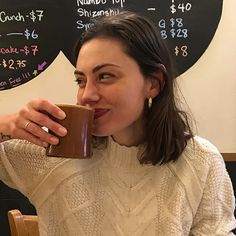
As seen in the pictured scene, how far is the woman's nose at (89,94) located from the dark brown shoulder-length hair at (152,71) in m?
0.15

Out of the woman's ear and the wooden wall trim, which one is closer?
the woman's ear

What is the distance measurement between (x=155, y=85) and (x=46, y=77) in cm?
106

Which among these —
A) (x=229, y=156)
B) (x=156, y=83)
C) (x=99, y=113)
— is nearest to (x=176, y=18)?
(x=229, y=156)

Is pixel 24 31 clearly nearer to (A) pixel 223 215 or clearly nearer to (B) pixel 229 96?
(B) pixel 229 96

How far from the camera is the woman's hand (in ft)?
2.92

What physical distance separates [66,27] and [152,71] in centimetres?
107

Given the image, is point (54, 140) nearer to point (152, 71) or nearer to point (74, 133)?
point (74, 133)

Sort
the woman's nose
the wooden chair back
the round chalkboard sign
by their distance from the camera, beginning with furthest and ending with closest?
the round chalkboard sign → the wooden chair back → the woman's nose

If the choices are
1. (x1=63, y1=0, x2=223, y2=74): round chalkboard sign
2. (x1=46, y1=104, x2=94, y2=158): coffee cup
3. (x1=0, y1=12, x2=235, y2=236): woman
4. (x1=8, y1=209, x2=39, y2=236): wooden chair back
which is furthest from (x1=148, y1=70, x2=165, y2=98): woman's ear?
(x1=63, y1=0, x2=223, y2=74): round chalkboard sign

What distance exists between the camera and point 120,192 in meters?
1.20

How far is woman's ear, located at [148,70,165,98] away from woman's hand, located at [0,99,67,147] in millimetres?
397

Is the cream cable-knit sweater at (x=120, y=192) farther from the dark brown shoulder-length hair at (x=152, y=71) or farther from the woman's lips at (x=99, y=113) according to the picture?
the woman's lips at (x=99, y=113)

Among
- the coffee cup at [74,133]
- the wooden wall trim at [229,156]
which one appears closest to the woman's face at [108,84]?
the coffee cup at [74,133]

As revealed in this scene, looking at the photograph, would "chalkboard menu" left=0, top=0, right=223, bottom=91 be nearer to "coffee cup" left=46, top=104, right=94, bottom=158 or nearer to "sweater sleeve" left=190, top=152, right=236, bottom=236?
"sweater sleeve" left=190, top=152, right=236, bottom=236
